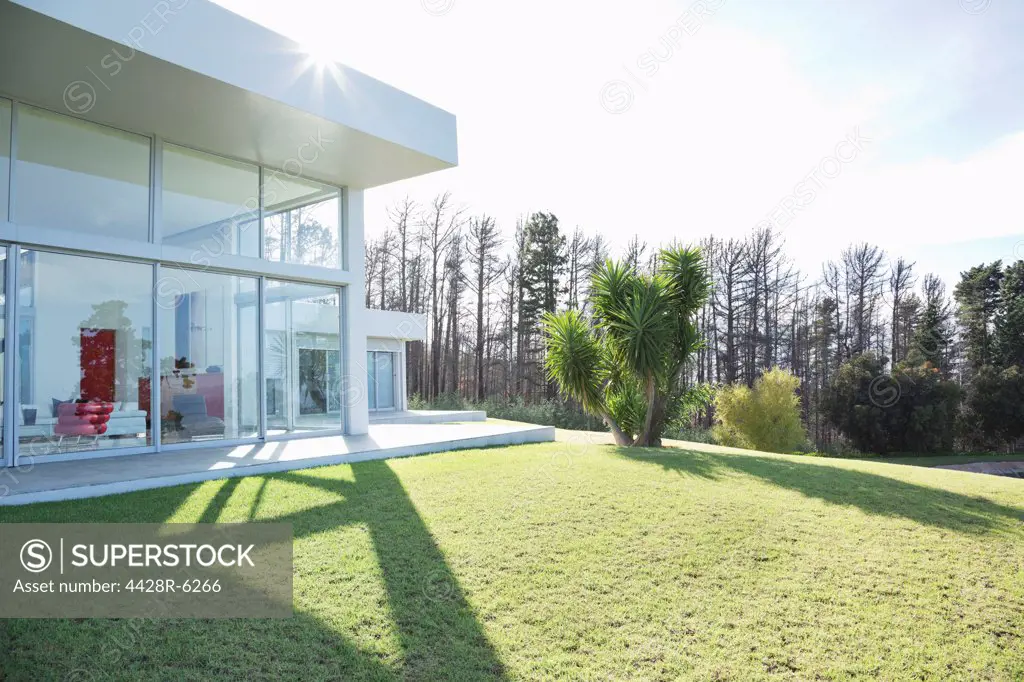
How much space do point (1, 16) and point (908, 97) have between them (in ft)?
37.6

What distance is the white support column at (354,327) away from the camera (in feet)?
32.9

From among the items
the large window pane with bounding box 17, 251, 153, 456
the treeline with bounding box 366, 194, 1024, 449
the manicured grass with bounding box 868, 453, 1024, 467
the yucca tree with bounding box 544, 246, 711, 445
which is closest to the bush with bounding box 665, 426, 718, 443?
the manicured grass with bounding box 868, 453, 1024, 467

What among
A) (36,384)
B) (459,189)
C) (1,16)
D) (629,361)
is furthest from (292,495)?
(459,189)

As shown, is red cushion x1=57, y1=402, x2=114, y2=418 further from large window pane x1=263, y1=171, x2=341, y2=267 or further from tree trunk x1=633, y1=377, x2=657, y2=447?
tree trunk x1=633, y1=377, x2=657, y2=447

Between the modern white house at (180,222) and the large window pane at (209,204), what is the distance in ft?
0.08

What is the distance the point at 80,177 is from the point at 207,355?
266 cm

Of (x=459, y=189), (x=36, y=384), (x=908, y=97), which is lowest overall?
(x=36, y=384)

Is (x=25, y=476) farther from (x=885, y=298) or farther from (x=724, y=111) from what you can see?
(x=885, y=298)

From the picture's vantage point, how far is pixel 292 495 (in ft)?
18.3

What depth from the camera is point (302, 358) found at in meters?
9.53

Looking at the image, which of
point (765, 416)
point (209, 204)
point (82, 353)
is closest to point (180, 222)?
point (209, 204)

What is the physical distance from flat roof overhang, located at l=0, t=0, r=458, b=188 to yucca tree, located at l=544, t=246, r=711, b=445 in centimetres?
350

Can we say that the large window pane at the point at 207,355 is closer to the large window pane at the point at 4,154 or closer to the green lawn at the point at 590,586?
the large window pane at the point at 4,154

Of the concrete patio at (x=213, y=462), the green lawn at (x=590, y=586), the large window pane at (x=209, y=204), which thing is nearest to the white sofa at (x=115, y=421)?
the concrete patio at (x=213, y=462)
